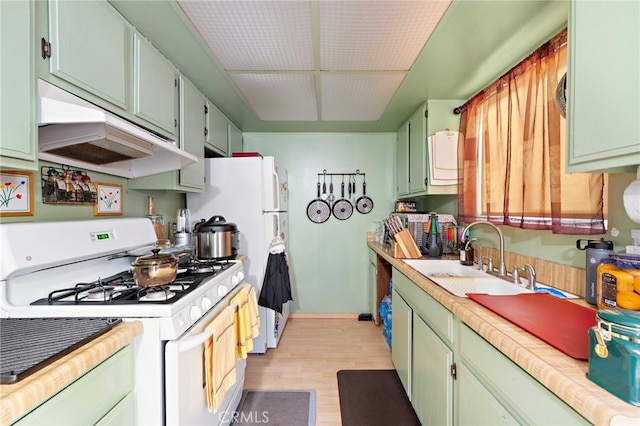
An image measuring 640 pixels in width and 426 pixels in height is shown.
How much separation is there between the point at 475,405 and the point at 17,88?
6.14ft

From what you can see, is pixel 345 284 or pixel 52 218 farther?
pixel 345 284

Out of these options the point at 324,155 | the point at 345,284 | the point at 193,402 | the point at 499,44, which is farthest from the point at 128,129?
the point at 345,284

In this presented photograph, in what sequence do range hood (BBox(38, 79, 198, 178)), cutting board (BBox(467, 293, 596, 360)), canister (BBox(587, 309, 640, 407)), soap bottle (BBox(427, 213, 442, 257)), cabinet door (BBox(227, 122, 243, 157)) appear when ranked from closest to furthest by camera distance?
canister (BBox(587, 309, 640, 407))
cutting board (BBox(467, 293, 596, 360))
range hood (BBox(38, 79, 198, 178))
soap bottle (BBox(427, 213, 442, 257))
cabinet door (BBox(227, 122, 243, 157))

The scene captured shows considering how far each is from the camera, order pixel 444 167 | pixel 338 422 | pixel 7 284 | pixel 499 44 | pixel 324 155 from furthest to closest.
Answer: pixel 324 155 < pixel 444 167 < pixel 338 422 < pixel 499 44 < pixel 7 284

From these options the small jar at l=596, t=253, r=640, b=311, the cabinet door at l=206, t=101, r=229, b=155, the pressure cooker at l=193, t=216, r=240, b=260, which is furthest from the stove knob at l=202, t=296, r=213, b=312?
the small jar at l=596, t=253, r=640, b=311

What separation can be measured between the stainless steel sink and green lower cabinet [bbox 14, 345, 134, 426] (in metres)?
1.35

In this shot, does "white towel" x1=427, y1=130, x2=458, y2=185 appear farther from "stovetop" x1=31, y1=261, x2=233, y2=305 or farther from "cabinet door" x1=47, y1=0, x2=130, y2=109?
"cabinet door" x1=47, y1=0, x2=130, y2=109

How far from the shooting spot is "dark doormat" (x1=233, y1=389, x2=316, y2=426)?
66.5 inches

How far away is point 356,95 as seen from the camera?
220 cm

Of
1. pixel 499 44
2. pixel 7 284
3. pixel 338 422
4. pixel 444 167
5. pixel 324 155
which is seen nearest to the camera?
pixel 7 284

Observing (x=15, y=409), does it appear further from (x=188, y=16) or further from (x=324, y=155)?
(x=324, y=155)

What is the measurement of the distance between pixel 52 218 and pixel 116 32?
903mm

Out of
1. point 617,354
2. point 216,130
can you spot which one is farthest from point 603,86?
point 216,130

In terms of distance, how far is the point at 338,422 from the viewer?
1679 mm
